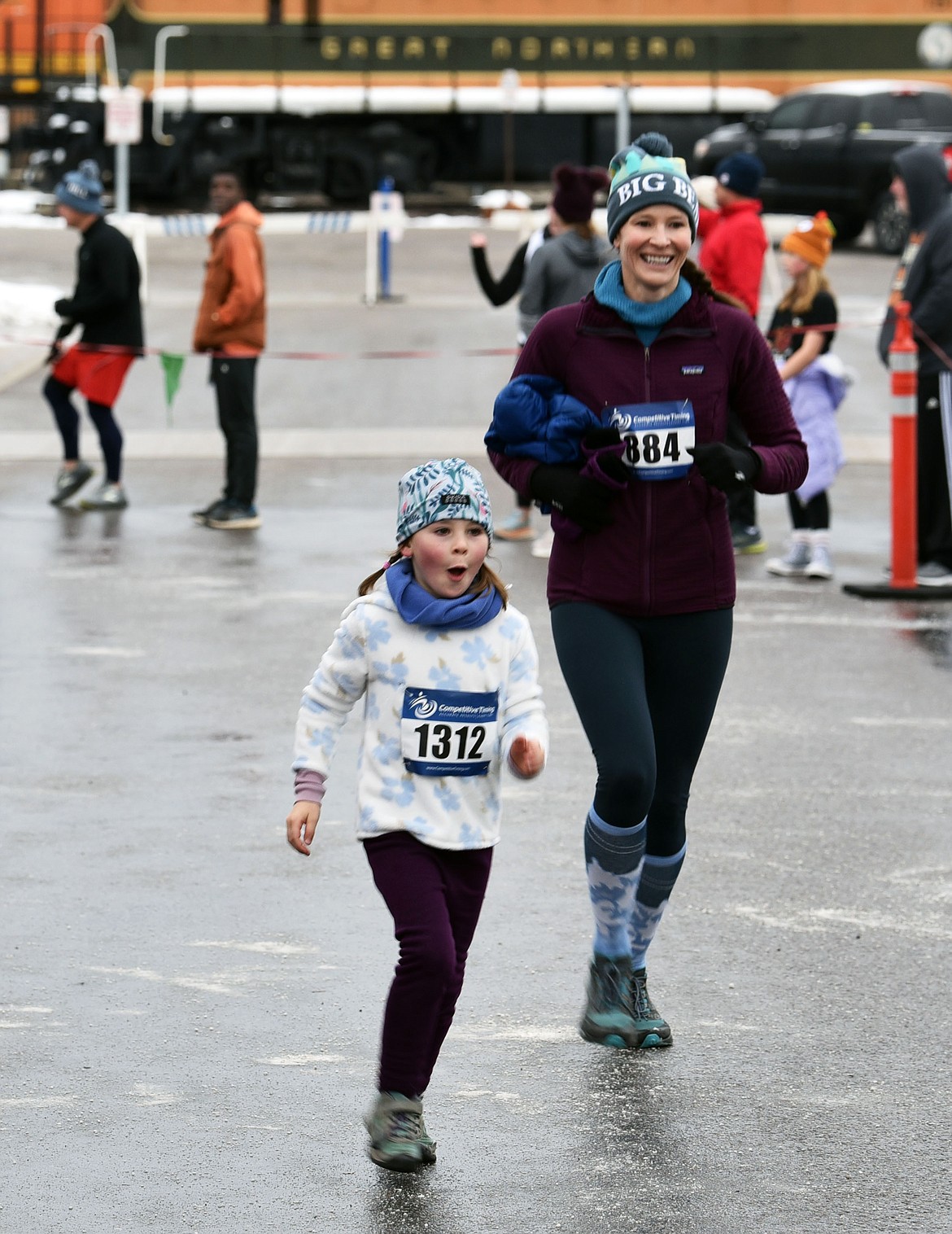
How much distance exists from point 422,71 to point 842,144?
754 cm

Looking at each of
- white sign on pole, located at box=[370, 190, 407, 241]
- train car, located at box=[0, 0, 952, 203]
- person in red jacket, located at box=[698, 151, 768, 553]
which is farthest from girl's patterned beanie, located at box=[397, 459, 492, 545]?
train car, located at box=[0, 0, 952, 203]

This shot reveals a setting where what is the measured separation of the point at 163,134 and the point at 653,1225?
30126 millimetres

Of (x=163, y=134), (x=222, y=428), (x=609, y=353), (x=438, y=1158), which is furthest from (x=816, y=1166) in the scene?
(x=163, y=134)

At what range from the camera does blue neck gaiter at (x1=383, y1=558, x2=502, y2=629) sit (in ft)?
13.4

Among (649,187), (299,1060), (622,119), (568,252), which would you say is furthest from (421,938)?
(622,119)

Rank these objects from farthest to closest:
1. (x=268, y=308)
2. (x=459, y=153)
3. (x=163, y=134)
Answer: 1. (x=459, y=153)
2. (x=163, y=134)
3. (x=268, y=308)

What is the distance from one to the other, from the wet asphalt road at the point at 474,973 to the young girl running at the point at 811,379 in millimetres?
1249

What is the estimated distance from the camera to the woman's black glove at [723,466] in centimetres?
449

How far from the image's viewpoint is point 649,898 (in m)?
4.84

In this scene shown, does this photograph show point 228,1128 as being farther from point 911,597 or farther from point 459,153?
point 459,153

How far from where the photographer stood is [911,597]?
10.0 meters

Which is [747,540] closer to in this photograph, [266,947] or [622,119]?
[266,947]

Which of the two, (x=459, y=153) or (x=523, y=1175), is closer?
(x=523, y=1175)

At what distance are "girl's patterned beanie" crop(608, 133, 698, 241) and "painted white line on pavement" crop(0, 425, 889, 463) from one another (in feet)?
29.7
